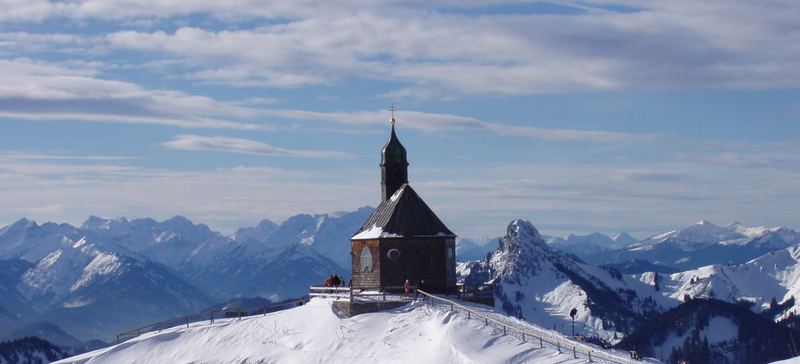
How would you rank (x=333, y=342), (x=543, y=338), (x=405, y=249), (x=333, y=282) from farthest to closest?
(x=333, y=282), (x=405, y=249), (x=333, y=342), (x=543, y=338)

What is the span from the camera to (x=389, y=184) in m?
86.3

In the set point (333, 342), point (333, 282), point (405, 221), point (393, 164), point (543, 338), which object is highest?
point (393, 164)

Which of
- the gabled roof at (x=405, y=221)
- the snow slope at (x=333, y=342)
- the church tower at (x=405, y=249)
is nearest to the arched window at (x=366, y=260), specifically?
the church tower at (x=405, y=249)

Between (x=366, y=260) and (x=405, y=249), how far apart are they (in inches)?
113

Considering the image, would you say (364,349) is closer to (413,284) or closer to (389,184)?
(413,284)

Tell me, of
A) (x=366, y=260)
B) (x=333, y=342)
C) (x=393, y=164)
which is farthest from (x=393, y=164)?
(x=333, y=342)

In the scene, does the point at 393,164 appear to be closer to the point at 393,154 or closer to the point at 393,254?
the point at 393,154

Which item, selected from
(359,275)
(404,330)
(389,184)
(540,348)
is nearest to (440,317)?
(404,330)

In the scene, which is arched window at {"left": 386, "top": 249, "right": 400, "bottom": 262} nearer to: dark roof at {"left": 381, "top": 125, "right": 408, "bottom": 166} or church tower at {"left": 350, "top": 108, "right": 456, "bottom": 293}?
church tower at {"left": 350, "top": 108, "right": 456, "bottom": 293}

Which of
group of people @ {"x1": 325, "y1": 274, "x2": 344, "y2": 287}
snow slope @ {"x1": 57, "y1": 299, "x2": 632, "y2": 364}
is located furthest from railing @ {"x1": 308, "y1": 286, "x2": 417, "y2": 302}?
group of people @ {"x1": 325, "y1": 274, "x2": 344, "y2": 287}

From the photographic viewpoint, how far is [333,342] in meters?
68.2

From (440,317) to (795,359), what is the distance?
22.8 metres

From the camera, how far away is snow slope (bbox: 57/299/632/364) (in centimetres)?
6138

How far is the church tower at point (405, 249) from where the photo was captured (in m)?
80.0
